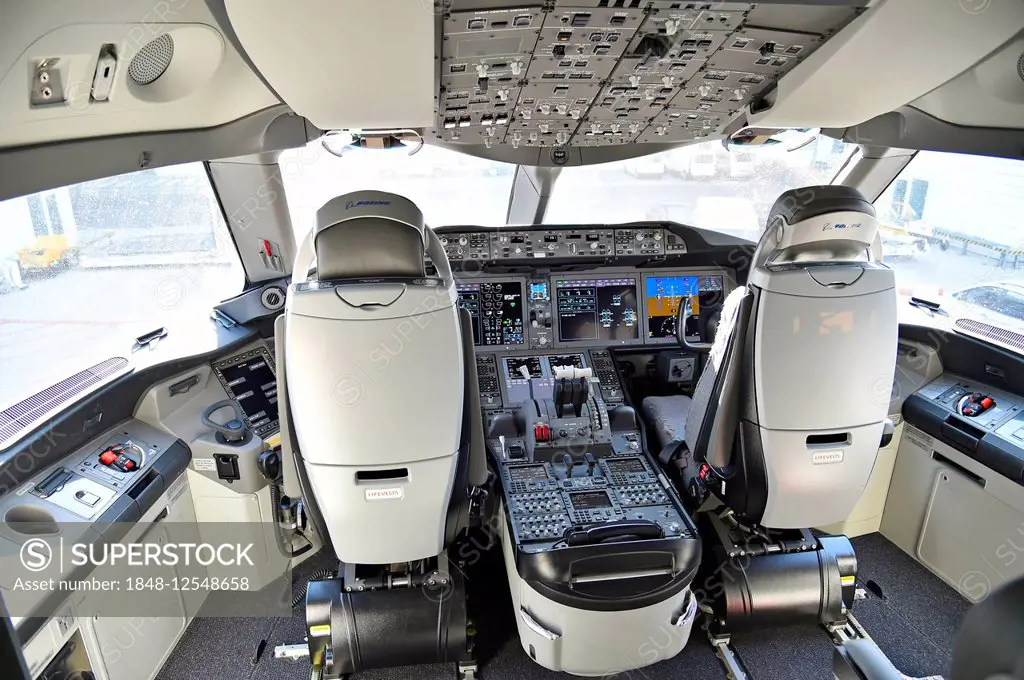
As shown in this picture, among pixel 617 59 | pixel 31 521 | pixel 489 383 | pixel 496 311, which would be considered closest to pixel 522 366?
pixel 489 383

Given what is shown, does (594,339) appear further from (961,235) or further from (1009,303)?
(1009,303)

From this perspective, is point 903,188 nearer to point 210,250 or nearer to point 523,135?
point 523,135

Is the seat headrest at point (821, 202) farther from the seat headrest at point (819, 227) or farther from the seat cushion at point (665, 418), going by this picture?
the seat cushion at point (665, 418)

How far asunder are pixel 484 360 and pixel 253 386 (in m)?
1.32

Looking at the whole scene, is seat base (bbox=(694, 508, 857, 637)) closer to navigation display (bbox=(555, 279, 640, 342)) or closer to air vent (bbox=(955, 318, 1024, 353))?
air vent (bbox=(955, 318, 1024, 353))

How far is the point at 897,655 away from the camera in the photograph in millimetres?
2645

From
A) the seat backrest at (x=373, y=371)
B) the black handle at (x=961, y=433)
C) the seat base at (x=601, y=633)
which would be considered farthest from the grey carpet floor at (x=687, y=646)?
the seat backrest at (x=373, y=371)

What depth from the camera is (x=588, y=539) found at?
87.5 inches

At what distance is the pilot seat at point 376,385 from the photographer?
192cm

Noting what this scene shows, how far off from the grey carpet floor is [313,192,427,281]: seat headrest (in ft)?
5.67

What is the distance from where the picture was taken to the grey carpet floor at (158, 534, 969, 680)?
8.34ft

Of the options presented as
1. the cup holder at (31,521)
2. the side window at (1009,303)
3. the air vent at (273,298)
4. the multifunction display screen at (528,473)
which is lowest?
the multifunction display screen at (528,473)

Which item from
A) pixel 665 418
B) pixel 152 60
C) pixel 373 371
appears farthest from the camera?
pixel 665 418

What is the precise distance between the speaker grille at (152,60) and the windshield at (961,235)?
10.1 ft
